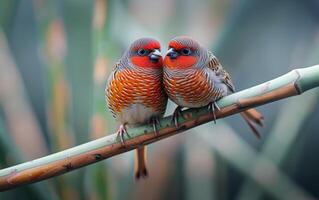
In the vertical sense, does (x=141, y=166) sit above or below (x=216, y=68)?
below

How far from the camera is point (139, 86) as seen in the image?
171 cm

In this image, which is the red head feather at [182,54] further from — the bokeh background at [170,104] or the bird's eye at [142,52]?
the bokeh background at [170,104]

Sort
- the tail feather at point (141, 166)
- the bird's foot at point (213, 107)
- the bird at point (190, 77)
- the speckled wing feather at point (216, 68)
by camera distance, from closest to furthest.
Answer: the bird's foot at point (213, 107), the bird at point (190, 77), the speckled wing feather at point (216, 68), the tail feather at point (141, 166)

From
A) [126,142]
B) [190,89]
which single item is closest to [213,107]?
[190,89]

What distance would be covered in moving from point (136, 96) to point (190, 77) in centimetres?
15

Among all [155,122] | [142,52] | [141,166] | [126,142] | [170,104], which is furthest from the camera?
[170,104]

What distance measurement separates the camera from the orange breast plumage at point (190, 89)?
160 centimetres

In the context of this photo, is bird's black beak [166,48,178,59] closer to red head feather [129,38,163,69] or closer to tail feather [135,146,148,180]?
red head feather [129,38,163,69]

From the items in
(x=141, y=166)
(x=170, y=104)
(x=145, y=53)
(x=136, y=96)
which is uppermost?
(x=145, y=53)

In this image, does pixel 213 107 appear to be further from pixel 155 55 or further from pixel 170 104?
pixel 170 104

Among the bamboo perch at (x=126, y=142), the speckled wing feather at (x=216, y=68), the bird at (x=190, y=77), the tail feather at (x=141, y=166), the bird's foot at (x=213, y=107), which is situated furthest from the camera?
the tail feather at (x=141, y=166)

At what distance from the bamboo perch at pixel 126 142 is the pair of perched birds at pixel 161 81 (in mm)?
74

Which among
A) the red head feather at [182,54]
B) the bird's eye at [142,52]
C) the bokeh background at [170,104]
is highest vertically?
the red head feather at [182,54]

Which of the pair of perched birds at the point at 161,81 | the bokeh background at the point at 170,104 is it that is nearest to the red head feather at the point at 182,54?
the pair of perched birds at the point at 161,81
